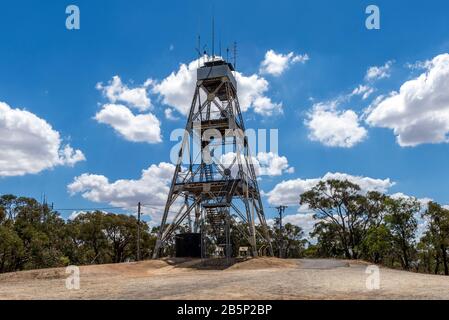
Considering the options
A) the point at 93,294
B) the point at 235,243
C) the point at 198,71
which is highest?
the point at 198,71

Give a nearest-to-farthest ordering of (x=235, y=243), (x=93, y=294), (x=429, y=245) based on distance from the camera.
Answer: (x=93, y=294) → (x=429, y=245) → (x=235, y=243)

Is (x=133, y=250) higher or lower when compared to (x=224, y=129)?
lower

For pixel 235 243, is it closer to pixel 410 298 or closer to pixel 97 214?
pixel 97 214

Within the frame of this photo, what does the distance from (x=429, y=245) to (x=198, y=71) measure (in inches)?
Answer: 1149

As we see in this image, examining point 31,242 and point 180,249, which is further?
point 31,242

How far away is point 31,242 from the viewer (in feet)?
136

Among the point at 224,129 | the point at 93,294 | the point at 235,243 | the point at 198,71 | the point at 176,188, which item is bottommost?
the point at 235,243

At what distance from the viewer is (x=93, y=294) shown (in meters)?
13.2

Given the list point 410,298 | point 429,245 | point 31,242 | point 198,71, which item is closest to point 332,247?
point 429,245

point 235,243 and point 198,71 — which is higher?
point 198,71

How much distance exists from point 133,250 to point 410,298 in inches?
1957

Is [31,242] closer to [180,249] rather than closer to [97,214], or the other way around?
[97,214]

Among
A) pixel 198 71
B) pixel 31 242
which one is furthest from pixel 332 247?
pixel 31 242
